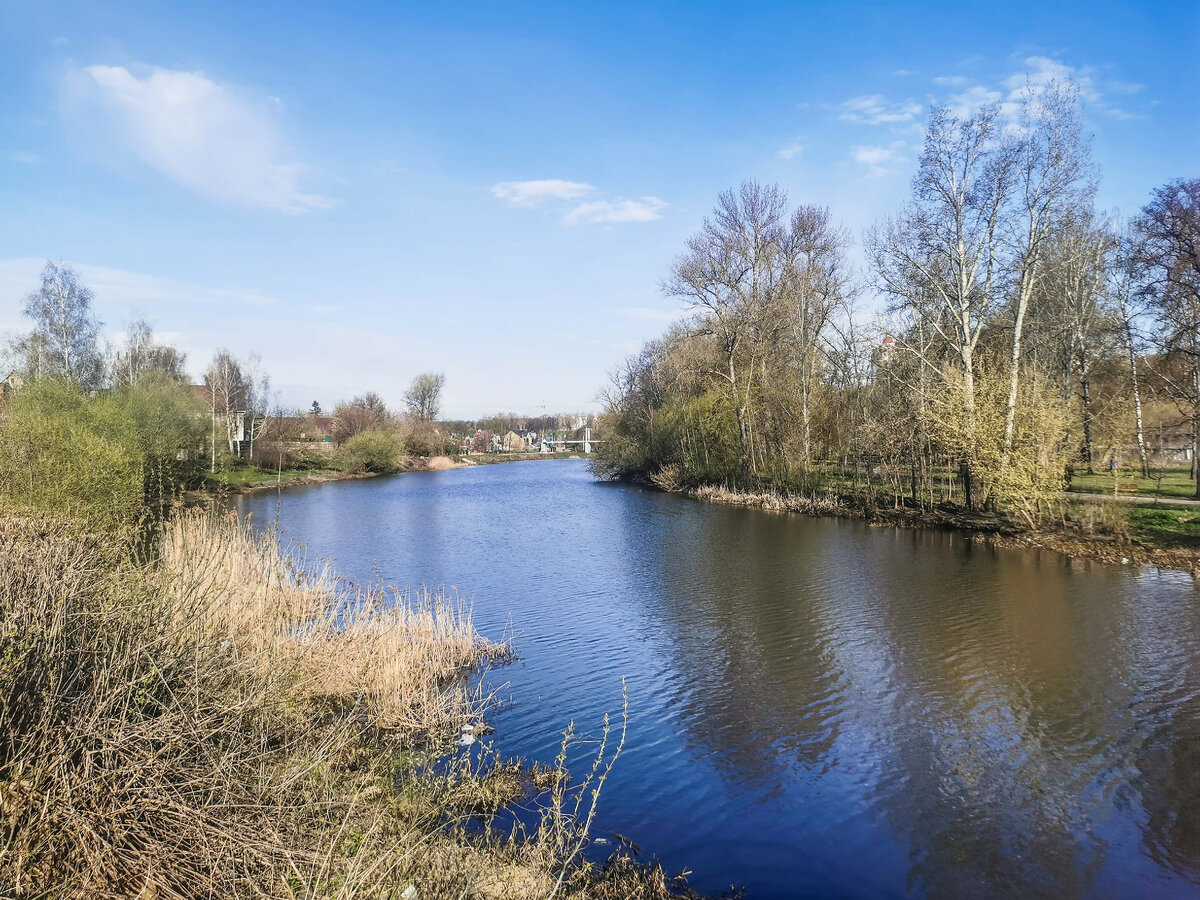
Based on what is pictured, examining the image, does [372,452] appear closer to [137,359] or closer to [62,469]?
[137,359]

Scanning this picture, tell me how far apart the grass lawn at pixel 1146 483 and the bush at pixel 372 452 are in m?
47.0

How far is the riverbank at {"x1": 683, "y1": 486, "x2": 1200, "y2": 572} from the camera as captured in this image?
694 inches

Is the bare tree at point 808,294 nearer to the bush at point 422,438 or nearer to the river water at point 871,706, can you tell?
the river water at point 871,706

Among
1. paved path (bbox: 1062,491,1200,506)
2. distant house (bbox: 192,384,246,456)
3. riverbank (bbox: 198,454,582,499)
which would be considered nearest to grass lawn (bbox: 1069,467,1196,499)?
paved path (bbox: 1062,491,1200,506)

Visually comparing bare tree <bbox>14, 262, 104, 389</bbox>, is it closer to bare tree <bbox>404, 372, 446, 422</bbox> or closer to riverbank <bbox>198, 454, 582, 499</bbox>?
riverbank <bbox>198, 454, 582, 499</bbox>

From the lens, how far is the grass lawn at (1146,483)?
23844 mm

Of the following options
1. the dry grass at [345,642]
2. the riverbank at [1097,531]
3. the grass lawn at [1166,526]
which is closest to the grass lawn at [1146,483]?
the grass lawn at [1166,526]

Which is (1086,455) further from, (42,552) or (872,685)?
(42,552)

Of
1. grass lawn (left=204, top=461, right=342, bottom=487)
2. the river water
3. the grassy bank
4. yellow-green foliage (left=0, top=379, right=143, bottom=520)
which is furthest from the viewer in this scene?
grass lawn (left=204, top=461, right=342, bottom=487)

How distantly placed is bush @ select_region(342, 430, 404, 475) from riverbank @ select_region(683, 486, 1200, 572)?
4292cm

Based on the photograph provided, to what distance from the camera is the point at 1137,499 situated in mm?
21734

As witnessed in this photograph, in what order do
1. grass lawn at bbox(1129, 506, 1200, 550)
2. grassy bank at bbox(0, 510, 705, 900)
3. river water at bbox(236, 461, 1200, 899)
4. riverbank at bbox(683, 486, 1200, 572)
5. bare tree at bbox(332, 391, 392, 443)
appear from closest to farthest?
grassy bank at bbox(0, 510, 705, 900), river water at bbox(236, 461, 1200, 899), riverbank at bbox(683, 486, 1200, 572), grass lawn at bbox(1129, 506, 1200, 550), bare tree at bbox(332, 391, 392, 443)

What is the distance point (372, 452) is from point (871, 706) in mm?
53172

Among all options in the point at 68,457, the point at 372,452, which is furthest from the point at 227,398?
the point at 68,457
